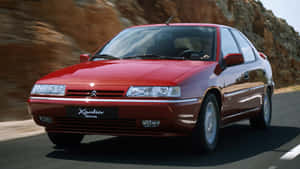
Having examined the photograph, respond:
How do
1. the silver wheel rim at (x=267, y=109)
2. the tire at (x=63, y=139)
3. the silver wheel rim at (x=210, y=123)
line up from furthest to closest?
the silver wheel rim at (x=267, y=109), the tire at (x=63, y=139), the silver wheel rim at (x=210, y=123)

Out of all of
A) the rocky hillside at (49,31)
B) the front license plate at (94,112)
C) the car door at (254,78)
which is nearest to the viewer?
the front license plate at (94,112)

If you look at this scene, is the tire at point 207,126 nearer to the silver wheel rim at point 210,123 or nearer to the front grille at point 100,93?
the silver wheel rim at point 210,123

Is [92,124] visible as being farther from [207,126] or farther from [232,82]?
[232,82]

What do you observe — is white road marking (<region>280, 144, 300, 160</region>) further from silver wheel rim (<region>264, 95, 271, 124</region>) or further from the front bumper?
silver wheel rim (<region>264, 95, 271, 124</region>)

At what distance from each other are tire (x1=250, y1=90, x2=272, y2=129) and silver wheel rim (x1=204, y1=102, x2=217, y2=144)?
2454mm

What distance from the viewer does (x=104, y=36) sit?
62.3 feet

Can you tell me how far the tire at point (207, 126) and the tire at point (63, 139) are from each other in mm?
1647

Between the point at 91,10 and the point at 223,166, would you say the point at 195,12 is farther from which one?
the point at 223,166

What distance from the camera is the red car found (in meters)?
5.89

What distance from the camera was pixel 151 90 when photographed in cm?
588

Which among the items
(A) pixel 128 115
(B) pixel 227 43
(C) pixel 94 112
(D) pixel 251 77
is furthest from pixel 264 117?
(C) pixel 94 112

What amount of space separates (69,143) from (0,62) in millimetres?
6336

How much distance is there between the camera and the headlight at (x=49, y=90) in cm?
617

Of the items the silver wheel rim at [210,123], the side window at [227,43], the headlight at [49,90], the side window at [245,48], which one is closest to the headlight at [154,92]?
the silver wheel rim at [210,123]
